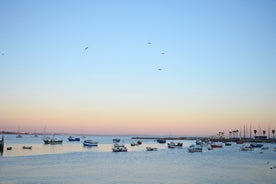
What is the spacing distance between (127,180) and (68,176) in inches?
303

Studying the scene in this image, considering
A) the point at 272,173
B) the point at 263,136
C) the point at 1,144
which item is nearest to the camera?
the point at 272,173

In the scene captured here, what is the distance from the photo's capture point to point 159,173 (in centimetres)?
4034

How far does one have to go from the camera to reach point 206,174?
39.8m

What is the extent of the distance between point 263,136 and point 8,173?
169m

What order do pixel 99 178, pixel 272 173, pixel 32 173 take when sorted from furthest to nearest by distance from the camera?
pixel 272 173 → pixel 32 173 → pixel 99 178

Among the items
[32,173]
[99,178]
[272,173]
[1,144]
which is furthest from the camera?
[1,144]

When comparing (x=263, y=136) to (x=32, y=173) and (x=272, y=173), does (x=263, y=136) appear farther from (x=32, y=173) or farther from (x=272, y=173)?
(x=32, y=173)

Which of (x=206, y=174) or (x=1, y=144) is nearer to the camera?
(x=206, y=174)

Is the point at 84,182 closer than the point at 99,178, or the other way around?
the point at 84,182

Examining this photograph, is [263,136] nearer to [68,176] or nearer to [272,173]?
[272,173]

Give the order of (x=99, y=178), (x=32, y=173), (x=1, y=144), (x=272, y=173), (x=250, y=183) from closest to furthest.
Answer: (x=250, y=183) → (x=99, y=178) → (x=32, y=173) → (x=272, y=173) → (x=1, y=144)

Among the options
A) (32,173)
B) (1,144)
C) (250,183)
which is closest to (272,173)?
(250,183)

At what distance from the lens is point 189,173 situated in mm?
40875

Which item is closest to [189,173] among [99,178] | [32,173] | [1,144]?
[99,178]
